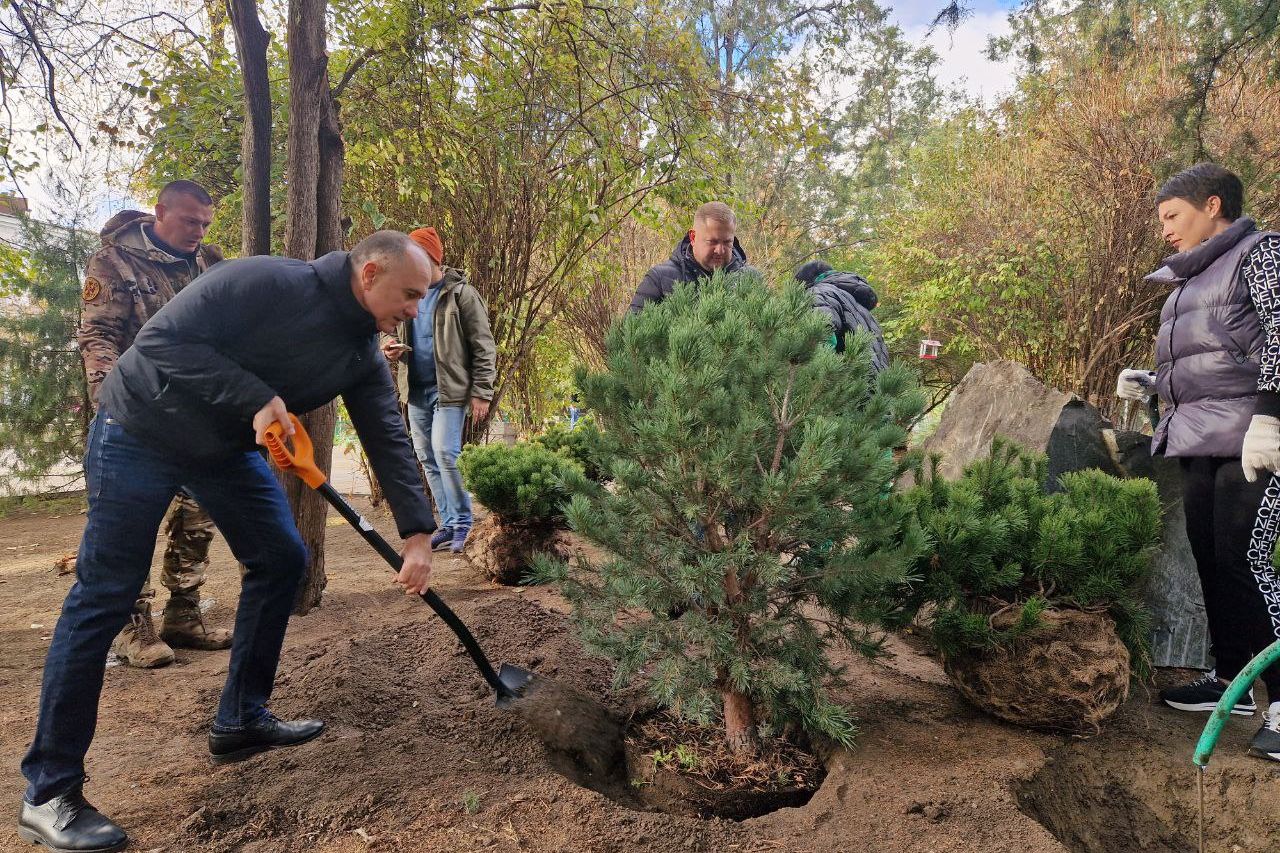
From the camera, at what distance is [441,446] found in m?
4.86

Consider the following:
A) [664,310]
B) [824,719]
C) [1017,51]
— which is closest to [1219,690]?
[824,719]

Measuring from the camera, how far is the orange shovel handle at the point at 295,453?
208 centimetres

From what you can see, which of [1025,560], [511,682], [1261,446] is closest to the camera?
[1261,446]

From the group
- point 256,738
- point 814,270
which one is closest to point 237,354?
point 256,738

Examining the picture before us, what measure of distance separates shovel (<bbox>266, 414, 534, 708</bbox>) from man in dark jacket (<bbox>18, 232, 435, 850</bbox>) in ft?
0.25

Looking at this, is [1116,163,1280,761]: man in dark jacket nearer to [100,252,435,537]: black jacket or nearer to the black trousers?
the black trousers

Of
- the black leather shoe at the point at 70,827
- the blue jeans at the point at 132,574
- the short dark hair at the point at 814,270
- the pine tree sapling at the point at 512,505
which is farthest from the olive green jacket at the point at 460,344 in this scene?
the black leather shoe at the point at 70,827

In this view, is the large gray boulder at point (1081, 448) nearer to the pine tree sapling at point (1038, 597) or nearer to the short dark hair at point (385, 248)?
the pine tree sapling at point (1038, 597)

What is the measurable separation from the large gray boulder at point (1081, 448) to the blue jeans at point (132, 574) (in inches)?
107

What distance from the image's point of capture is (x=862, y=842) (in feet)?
6.66

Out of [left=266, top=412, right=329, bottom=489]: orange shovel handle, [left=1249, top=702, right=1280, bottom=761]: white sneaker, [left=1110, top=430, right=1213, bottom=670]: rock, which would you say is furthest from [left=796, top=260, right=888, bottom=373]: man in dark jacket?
[left=266, top=412, right=329, bottom=489]: orange shovel handle

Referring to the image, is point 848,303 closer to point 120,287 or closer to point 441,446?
point 441,446

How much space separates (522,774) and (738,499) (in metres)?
1.07

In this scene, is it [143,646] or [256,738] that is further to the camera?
[143,646]
